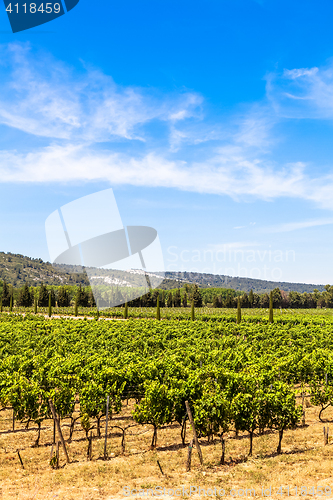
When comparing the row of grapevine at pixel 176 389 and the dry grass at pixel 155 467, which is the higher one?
the row of grapevine at pixel 176 389

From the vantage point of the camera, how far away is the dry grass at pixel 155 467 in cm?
1150

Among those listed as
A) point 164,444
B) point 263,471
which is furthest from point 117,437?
point 263,471

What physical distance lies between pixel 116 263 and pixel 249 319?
57.2 metres

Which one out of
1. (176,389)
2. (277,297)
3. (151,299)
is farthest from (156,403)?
(277,297)

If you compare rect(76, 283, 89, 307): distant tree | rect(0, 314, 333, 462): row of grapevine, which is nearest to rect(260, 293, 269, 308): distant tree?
rect(76, 283, 89, 307): distant tree

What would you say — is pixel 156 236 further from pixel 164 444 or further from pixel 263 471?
pixel 263 471

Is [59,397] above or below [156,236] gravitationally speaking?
below

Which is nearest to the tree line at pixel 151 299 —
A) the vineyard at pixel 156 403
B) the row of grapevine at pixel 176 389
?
the row of grapevine at pixel 176 389

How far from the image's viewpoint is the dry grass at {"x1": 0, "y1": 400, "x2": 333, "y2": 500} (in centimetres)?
1150

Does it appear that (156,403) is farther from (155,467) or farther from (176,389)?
(155,467)

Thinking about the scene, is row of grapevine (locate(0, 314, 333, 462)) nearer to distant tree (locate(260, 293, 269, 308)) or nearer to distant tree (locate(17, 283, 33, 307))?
distant tree (locate(17, 283, 33, 307))

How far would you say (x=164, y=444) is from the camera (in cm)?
1628

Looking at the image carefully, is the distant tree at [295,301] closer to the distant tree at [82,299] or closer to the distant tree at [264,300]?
the distant tree at [264,300]

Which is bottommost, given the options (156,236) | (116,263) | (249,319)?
(249,319)
